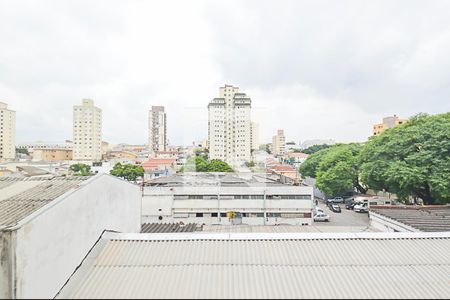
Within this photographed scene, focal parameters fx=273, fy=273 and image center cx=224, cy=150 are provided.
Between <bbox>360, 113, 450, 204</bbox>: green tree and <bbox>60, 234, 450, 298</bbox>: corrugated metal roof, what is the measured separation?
9673 mm

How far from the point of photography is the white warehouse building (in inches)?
600

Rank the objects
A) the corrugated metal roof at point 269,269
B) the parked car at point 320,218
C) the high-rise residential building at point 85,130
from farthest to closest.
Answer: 1. the high-rise residential building at point 85,130
2. the parked car at point 320,218
3. the corrugated metal roof at point 269,269

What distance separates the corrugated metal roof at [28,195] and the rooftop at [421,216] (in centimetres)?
934

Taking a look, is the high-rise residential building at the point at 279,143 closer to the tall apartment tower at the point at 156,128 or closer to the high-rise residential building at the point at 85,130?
the tall apartment tower at the point at 156,128

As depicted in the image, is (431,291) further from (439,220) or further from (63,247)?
(439,220)

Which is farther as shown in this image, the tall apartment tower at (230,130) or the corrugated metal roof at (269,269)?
the tall apartment tower at (230,130)

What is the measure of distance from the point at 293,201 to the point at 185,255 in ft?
38.8

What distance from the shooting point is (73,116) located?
59719mm

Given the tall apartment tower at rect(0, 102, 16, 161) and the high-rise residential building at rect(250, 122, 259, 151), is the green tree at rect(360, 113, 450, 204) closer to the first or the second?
the high-rise residential building at rect(250, 122, 259, 151)

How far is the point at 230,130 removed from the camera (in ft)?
151

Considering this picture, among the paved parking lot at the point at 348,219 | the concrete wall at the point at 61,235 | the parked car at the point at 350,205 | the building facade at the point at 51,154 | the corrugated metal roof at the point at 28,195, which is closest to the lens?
the concrete wall at the point at 61,235

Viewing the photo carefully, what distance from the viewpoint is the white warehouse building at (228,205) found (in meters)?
15.2

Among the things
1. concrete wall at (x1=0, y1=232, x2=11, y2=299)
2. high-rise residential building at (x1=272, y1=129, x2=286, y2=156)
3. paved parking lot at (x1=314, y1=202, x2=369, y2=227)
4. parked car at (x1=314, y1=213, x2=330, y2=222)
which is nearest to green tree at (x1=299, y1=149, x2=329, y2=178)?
paved parking lot at (x1=314, y1=202, x2=369, y2=227)

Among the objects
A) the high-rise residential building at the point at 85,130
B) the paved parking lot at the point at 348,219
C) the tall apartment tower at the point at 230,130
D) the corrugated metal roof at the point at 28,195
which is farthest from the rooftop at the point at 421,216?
the high-rise residential building at the point at 85,130
